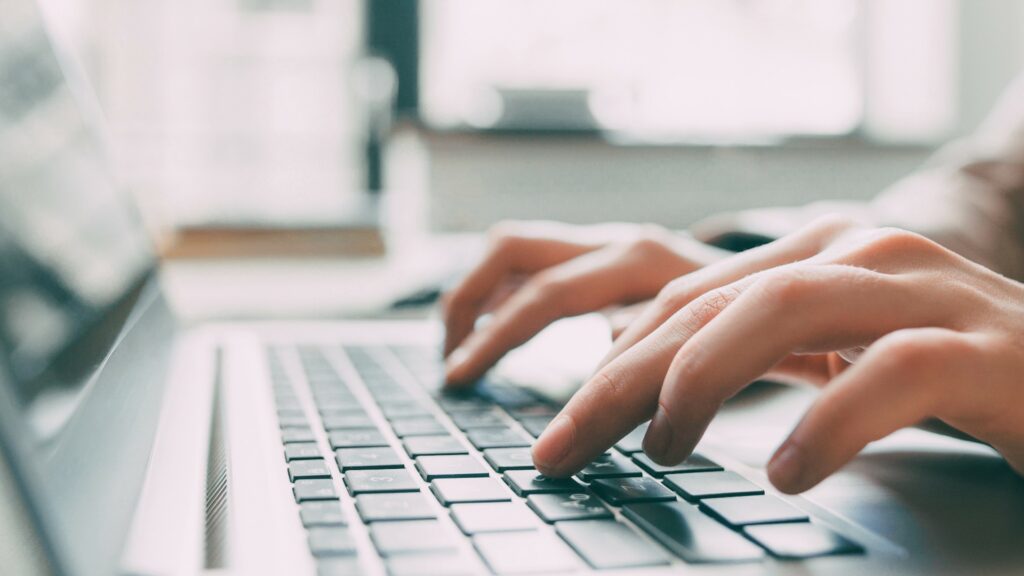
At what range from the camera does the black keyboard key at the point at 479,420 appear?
1.46 feet

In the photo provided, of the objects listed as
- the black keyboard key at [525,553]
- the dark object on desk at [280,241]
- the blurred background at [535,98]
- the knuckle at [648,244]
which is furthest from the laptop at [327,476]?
the blurred background at [535,98]

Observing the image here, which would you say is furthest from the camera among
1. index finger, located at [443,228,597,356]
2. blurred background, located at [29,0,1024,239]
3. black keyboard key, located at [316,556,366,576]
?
blurred background, located at [29,0,1024,239]

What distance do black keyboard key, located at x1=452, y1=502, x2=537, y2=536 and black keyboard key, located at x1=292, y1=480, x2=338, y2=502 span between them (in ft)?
0.15

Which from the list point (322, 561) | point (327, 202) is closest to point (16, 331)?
point (322, 561)

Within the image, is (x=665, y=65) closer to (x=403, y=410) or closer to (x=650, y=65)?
(x=650, y=65)

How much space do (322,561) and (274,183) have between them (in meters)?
1.71

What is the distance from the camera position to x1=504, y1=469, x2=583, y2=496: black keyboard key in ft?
1.06

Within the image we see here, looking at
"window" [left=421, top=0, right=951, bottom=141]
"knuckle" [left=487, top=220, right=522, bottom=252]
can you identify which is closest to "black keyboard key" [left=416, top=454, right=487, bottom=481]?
"knuckle" [left=487, top=220, right=522, bottom=252]

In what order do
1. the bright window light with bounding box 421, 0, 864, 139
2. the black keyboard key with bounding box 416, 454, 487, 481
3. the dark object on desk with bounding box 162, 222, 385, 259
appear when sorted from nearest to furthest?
the black keyboard key with bounding box 416, 454, 487, 481 → the dark object on desk with bounding box 162, 222, 385, 259 → the bright window light with bounding box 421, 0, 864, 139

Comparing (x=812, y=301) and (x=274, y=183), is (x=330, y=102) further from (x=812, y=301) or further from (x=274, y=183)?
(x=812, y=301)

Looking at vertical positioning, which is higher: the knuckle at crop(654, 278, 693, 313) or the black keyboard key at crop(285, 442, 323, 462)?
the knuckle at crop(654, 278, 693, 313)

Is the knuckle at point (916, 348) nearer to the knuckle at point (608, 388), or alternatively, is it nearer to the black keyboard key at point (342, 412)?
the knuckle at point (608, 388)

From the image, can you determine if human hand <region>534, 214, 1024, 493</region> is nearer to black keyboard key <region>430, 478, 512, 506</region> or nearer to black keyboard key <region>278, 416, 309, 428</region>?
black keyboard key <region>430, 478, 512, 506</region>

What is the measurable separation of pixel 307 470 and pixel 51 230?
154 millimetres
